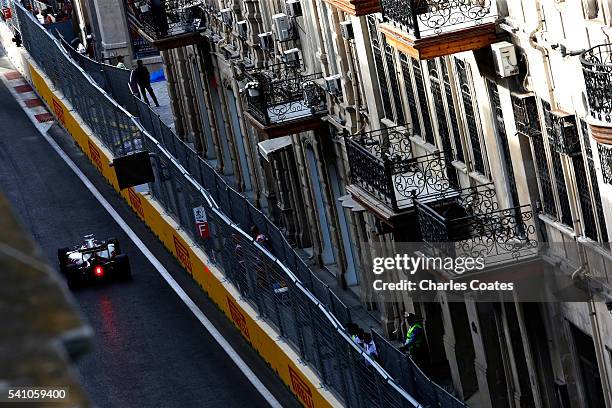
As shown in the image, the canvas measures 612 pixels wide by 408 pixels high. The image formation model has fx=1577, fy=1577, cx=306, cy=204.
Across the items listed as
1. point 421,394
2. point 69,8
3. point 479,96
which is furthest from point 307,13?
point 69,8

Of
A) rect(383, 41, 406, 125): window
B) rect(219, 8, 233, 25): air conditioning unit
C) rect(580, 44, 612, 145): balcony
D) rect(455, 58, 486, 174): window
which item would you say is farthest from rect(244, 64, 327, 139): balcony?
rect(580, 44, 612, 145): balcony

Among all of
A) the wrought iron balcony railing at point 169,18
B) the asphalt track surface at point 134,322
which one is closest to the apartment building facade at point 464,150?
the asphalt track surface at point 134,322

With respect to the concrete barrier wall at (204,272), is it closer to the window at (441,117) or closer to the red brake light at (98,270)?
the red brake light at (98,270)

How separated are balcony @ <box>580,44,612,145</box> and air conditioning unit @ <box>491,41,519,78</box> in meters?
4.03

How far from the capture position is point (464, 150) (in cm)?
2367

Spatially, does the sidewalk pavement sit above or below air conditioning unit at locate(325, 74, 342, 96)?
below

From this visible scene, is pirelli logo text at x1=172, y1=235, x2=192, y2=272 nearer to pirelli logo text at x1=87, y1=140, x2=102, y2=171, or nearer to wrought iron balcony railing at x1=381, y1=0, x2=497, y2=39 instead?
pirelli logo text at x1=87, y1=140, x2=102, y2=171

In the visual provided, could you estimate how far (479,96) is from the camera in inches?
864

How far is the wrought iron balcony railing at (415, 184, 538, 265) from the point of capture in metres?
20.7

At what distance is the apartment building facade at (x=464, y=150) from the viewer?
18.7 m

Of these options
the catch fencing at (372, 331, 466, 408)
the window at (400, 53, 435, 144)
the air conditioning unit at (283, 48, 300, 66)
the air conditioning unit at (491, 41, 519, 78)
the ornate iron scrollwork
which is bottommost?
the catch fencing at (372, 331, 466, 408)

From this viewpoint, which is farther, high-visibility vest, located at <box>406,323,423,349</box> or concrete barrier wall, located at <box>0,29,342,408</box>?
high-visibility vest, located at <box>406,323,423,349</box>

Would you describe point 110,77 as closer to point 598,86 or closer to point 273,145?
point 273,145

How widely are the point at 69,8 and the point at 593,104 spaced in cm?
5421
